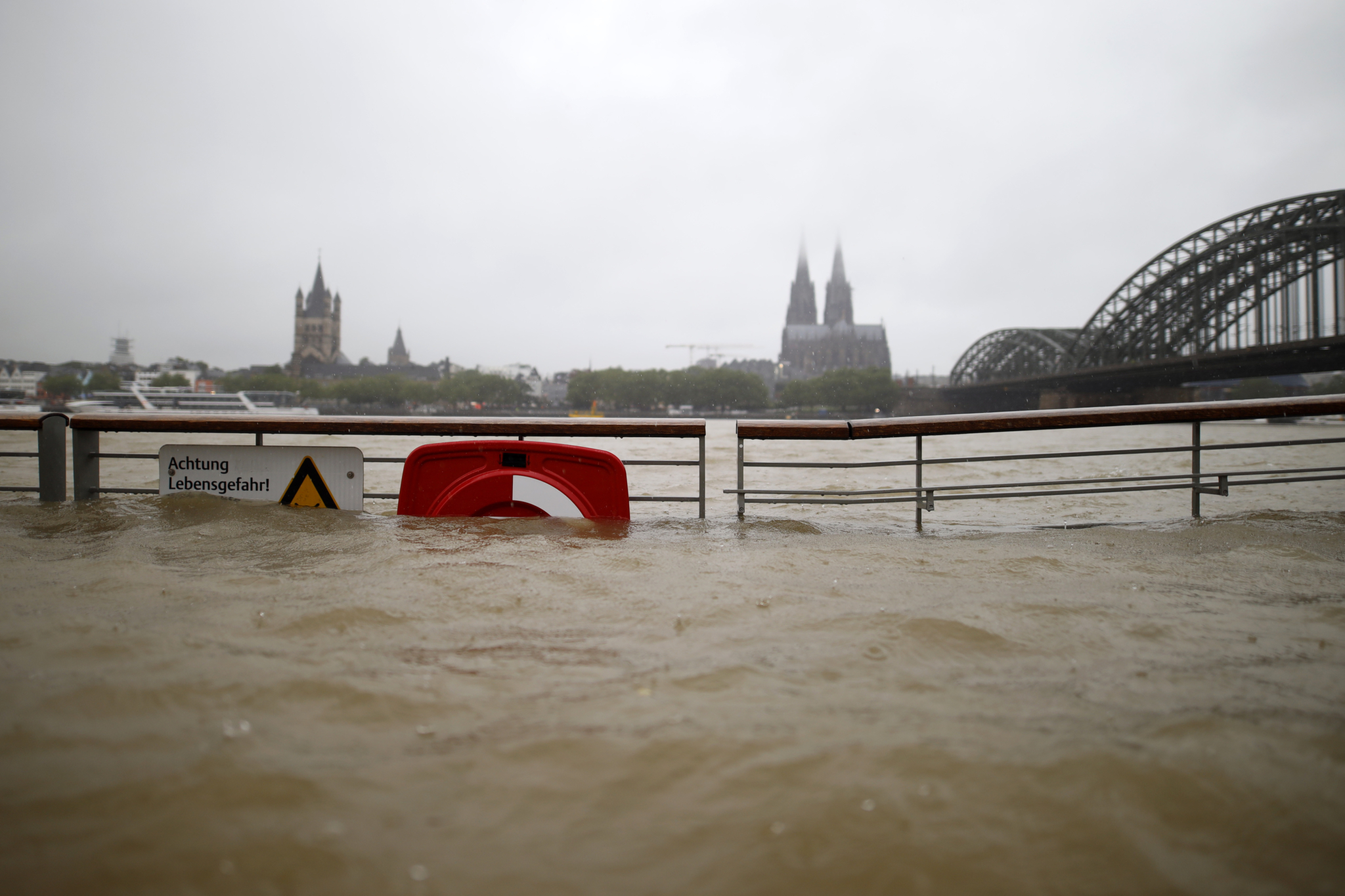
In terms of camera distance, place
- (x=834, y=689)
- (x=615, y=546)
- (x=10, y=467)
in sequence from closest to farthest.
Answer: (x=834, y=689) → (x=615, y=546) → (x=10, y=467)

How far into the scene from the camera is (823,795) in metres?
1.46

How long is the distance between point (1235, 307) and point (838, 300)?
4091 inches

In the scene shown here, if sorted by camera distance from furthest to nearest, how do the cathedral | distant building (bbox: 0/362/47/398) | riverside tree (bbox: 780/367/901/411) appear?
the cathedral < distant building (bbox: 0/362/47/398) < riverside tree (bbox: 780/367/901/411)

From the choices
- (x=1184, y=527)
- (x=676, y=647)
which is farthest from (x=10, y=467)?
(x=1184, y=527)

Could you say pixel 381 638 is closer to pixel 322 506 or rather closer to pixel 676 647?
pixel 676 647

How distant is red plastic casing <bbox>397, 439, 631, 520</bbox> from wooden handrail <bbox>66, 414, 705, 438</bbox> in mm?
122

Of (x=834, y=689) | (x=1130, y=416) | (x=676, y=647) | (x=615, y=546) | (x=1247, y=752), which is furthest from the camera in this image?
(x=1130, y=416)

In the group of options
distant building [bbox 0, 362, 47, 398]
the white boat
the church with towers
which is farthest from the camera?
the church with towers

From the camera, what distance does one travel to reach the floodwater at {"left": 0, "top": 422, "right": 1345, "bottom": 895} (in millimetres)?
1265

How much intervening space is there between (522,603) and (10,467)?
64.1 feet

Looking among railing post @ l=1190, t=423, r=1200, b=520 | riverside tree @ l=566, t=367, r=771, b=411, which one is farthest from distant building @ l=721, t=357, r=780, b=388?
railing post @ l=1190, t=423, r=1200, b=520

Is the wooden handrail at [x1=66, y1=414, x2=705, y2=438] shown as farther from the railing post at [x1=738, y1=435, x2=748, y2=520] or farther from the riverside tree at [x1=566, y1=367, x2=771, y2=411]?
the riverside tree at [x1=566, y1=367, x2=771, y2=411]

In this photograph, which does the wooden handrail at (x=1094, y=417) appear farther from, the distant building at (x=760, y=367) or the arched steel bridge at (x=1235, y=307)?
the distant building at (x=760, y=367)

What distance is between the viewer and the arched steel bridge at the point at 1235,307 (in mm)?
46469
